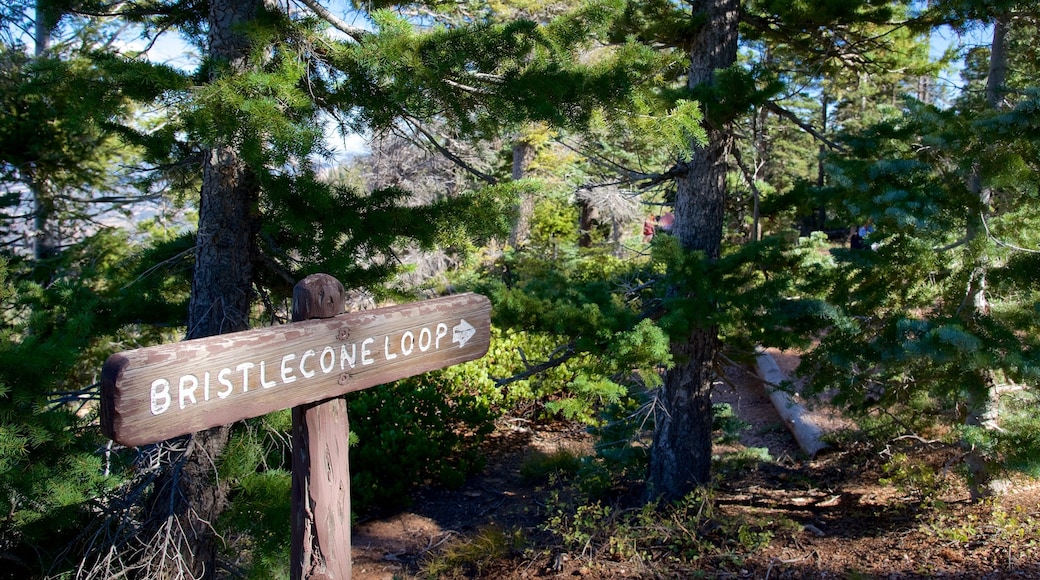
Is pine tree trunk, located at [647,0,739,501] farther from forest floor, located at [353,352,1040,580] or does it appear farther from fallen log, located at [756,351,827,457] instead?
fallen log, located at [756,351,827,457]

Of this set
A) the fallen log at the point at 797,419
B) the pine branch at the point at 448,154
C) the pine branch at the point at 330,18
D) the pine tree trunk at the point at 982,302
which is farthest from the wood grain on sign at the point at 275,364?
the fallen log at the point at 797,419

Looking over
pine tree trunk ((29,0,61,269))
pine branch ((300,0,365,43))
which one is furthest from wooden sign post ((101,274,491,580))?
pine tree trunk ((29,0,61,269))

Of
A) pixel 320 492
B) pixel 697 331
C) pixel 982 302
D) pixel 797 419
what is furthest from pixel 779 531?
pixel 320 492

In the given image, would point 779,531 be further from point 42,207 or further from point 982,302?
point 42,207

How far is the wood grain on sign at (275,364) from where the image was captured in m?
1.94

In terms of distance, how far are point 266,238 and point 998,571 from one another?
5.23m

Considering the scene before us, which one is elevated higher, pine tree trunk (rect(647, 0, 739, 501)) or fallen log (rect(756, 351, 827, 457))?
pine tree trunk (rect(647, 0, 739, 501))

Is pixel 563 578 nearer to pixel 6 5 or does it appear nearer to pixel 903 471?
pixel 903 471

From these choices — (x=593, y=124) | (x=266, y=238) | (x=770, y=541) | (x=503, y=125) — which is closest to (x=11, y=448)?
(x=266, y=238)

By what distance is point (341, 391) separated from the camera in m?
2.51

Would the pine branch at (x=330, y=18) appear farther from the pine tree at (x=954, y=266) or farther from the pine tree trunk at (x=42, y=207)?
the pine tree trunk at (x=42, y=207)

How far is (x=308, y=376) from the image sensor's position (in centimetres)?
239

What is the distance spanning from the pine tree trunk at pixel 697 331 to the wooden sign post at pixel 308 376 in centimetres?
313

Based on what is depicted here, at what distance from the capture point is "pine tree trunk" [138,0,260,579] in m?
4.10
